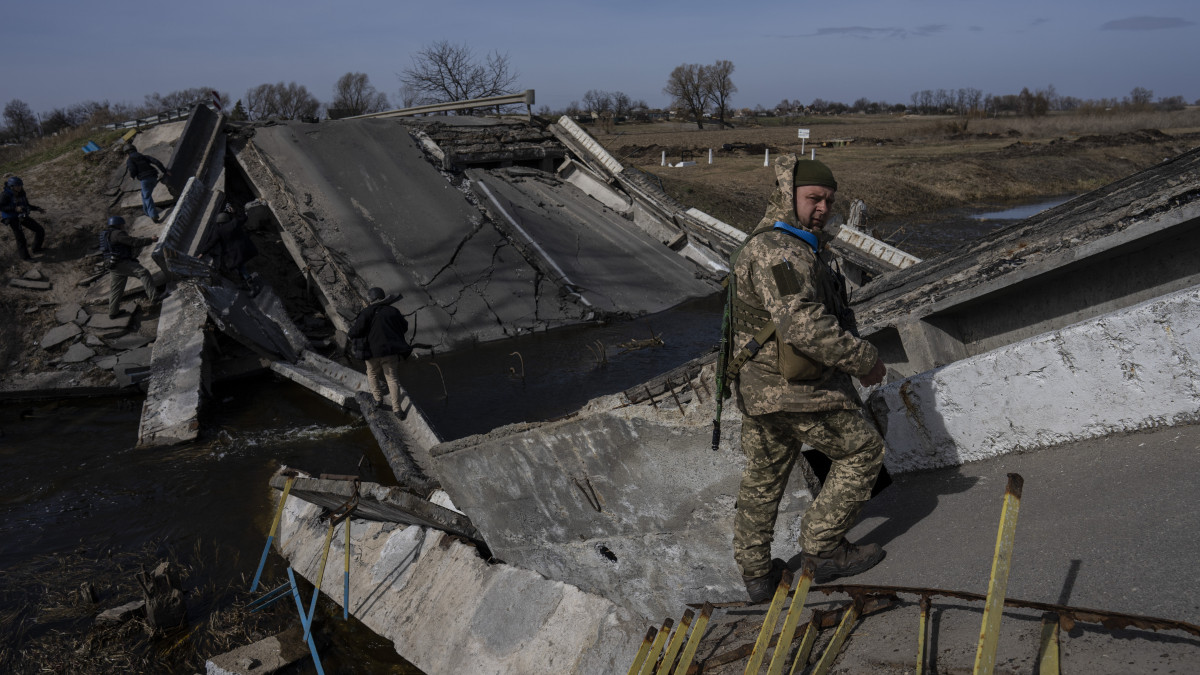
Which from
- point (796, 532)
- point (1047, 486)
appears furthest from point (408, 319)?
point (1047, 486)

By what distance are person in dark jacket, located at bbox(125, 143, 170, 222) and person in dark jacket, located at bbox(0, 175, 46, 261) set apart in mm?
1445

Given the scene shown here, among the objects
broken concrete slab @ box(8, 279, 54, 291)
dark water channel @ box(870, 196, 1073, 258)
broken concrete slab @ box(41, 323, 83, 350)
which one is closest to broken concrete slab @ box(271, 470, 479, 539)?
broken concrete slab @ box(41, 323, 83, 350)

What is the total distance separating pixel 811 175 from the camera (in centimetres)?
308

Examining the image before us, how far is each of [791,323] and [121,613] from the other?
481 centimetres

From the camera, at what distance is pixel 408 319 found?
35.6 ft

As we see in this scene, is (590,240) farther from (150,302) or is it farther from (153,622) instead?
(153,622)

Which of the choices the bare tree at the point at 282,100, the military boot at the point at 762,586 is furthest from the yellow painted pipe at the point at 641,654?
the bare tree at the point at 282,100

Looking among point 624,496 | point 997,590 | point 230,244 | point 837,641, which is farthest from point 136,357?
point 997,590

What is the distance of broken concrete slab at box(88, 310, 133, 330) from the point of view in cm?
1028

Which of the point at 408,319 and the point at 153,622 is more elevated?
the point at 408,319

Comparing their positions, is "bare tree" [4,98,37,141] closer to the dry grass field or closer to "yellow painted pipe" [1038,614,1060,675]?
the dry grass field

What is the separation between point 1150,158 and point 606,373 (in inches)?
1280

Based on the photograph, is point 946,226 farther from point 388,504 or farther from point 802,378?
point 802,378

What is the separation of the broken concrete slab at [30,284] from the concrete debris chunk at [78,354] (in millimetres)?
1579
